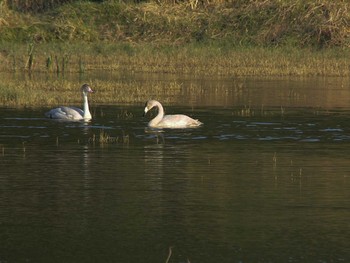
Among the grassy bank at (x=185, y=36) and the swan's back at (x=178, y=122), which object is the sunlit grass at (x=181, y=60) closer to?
the grassy bank at (x=185, y=36)

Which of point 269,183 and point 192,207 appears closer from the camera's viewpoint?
point 192,207

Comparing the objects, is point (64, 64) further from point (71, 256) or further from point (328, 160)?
point (71, 256)

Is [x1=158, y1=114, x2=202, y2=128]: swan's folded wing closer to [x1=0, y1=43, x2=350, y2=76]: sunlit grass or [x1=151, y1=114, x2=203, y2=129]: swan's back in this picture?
[x1=151, y1=114, x2=203, y2=129]: swan's back

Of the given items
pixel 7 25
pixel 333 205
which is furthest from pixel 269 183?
pixel 7 25

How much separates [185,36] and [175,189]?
3407 cm

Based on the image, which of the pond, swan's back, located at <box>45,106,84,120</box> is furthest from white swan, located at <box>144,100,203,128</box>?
swan's back, located at <box>45,106,84,120</box>

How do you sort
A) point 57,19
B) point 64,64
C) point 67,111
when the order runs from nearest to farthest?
point 67,111 < point 64,64 < point 57,19

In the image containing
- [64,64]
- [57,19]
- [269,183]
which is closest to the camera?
[269,183]

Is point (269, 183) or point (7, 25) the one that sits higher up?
point (7, 25)

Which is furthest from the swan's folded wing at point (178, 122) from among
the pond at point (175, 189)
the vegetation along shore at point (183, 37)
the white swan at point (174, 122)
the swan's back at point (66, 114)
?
the vegetation along shore at point (183, 37)

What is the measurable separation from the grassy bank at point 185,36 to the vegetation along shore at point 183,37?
4 cm

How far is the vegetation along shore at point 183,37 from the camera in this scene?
131ft

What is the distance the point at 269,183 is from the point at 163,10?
36.5 metres

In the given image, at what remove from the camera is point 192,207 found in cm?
1241
